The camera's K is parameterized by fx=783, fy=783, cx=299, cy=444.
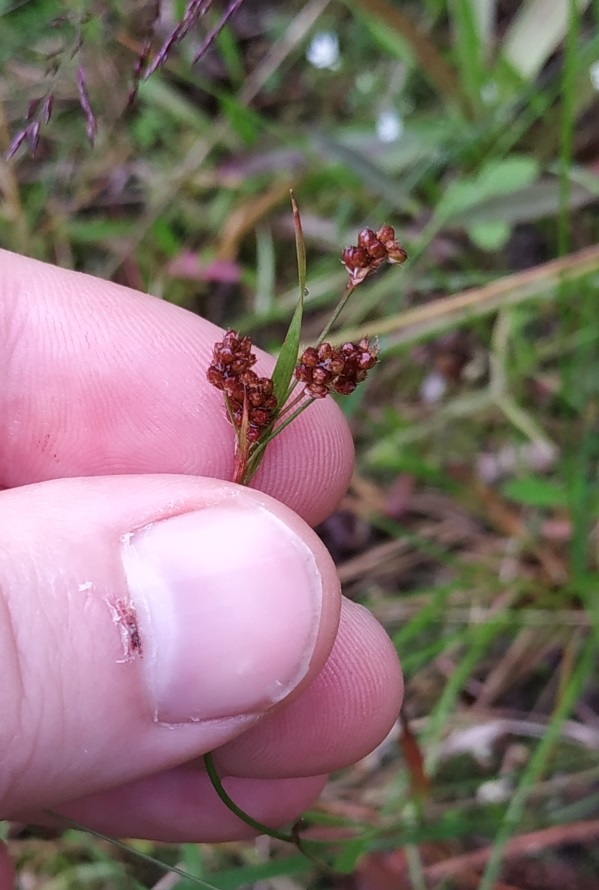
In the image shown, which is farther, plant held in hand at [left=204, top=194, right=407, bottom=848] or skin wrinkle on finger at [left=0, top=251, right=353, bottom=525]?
skin wrinkle on finger at [left=0, top=251, right=353, bottom=525]

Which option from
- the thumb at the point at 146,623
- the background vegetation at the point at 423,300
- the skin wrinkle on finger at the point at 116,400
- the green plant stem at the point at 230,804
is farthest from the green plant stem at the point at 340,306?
the background vegetation at the point at 423,300

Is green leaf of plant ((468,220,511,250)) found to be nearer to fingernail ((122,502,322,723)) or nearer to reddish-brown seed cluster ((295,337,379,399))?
reddish-brown seed cluster ((295,337,379,399))

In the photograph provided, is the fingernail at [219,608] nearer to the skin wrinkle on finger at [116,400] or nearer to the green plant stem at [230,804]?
the green plant stem at [230,804]

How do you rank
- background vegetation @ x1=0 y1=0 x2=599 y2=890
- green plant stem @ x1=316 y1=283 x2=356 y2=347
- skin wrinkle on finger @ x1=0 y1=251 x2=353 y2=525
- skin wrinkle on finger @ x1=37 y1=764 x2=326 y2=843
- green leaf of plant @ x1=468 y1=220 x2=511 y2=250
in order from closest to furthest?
1. green plant stem @ x1=316 y1=283 x2=356 y2=347
2. skin wrinkle on finger @ x1=0 y1=251 x2=353 y2=525
3. skin wrinkle on finger @ x1=37 y1=764 x2=326 y2=843
4. background vegetation @ x1=0 y1=0 x2=599 y2=890
5. green leaf of plant @ x1=468 y1=220 x2=511 y2=250

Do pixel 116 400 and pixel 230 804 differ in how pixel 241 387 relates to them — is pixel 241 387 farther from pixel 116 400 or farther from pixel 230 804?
pixel 230 804

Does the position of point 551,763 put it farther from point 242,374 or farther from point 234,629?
point 242,374

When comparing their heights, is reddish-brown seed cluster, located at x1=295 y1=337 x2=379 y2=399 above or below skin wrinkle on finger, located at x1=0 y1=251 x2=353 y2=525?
above

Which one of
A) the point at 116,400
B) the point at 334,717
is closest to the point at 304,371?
the point at 116,400

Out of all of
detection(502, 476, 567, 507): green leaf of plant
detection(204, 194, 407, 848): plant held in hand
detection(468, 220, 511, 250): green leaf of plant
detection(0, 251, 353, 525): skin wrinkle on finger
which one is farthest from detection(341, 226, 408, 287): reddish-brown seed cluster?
detection(468, 220, 511, 250): green leaf of plant
